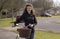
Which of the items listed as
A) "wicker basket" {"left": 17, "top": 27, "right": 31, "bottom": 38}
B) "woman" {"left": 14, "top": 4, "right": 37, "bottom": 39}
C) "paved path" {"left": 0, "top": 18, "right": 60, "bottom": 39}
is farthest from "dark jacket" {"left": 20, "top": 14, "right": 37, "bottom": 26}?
"paved path" {"left": 0, "top": 18, "right": 60, "bottom": 39}

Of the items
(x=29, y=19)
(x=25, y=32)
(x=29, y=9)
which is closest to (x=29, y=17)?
(x=29, y=19)

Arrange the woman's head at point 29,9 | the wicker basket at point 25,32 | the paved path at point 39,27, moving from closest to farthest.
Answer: the wicker basket at point 25,32, the woman's head at point 29,9, the paved path at point 39,27

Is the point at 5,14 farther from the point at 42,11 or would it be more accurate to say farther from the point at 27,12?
the point at 27,12

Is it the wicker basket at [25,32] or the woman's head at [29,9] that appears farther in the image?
the woman's head at [29,9]

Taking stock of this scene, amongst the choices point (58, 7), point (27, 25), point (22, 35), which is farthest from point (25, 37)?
point (58, 7)

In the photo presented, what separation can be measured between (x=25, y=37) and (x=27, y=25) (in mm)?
544

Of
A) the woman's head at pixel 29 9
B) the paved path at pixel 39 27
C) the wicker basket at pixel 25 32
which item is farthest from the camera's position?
the paved path at pixel 39 27

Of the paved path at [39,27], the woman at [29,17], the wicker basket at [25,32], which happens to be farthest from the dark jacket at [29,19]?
the paved path at [39,27]

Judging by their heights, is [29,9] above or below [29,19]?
above

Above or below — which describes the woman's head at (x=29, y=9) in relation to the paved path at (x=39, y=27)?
above

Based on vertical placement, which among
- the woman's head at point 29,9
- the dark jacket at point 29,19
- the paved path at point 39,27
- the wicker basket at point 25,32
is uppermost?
the woman's head at point 29,9

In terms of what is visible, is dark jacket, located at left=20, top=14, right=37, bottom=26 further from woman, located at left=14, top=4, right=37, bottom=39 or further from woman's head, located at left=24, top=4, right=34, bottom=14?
woman's head, located at left=24, top=4, right=34, bottom=14

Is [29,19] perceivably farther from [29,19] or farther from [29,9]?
[29,9]

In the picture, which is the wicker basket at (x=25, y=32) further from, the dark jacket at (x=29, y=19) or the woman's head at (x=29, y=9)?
the woman's head at (x=29, y=9)
